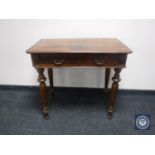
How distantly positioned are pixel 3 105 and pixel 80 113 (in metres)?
0.82

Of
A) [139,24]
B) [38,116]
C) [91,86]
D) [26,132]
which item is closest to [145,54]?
[139,24]

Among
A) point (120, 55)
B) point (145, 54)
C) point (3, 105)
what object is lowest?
point (3, 105)

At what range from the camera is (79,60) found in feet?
3.97

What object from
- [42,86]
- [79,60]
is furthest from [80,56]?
[42,86]

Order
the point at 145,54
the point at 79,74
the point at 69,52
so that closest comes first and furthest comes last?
the point at 69,52, the point at 145,54, the point at 79,74

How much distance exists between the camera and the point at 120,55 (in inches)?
46.7

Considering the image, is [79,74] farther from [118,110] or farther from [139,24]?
[139,24]

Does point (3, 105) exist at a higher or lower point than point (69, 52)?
lower

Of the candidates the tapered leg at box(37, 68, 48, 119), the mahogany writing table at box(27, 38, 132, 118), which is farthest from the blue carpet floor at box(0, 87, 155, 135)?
the mahogany writing table at box(27, 38, 132, 118)

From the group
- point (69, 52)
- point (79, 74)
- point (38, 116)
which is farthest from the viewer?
point (79, 74)

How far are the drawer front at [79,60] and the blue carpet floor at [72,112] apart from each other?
1.86ft

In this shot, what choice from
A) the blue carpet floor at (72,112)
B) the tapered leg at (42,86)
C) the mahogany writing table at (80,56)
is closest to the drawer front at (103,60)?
the mahogany writing table at (80,56)

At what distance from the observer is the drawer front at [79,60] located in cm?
119

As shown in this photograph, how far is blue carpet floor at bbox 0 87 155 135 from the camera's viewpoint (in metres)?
1.42
